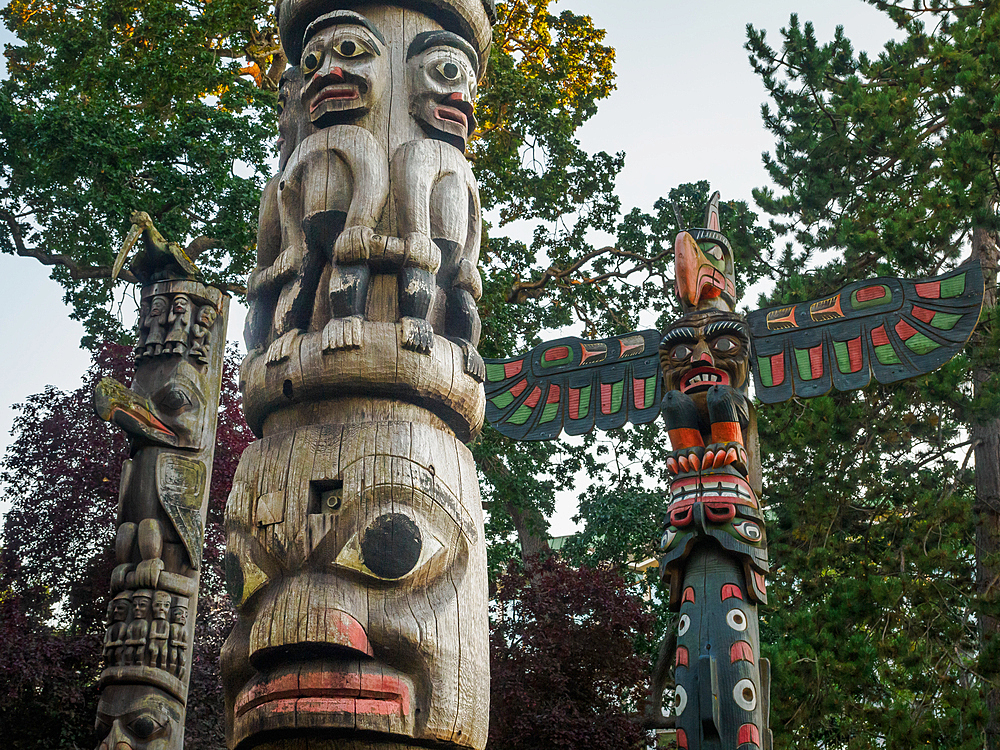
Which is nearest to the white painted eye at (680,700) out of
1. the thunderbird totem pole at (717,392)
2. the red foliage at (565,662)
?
the thunderbird totem pole at (717,392)

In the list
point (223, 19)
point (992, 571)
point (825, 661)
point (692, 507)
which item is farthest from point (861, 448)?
point (223, 19)

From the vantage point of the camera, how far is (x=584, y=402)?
696cm

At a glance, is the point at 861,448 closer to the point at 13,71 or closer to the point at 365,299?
the point at 365,299

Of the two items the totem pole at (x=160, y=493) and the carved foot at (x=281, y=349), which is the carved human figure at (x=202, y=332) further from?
the carved foot at (x=281, y=349)

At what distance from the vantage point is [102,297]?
43.3 feet

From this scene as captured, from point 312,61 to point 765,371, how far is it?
11.6ft

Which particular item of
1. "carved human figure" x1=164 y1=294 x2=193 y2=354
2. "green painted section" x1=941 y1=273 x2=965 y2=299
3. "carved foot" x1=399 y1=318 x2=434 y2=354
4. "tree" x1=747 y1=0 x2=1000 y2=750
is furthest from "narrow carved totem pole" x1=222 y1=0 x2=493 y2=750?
"tree" x1=747 y1=0 x2=1000 y2=750

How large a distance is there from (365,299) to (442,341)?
1.05 feet

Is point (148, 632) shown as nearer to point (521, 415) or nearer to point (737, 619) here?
point (521, 415)

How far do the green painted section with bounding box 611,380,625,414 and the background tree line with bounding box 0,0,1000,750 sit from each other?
2.59 m

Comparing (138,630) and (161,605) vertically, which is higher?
(161,605)

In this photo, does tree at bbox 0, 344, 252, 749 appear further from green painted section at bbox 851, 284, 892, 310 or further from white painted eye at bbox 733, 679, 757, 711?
green painted section at bbox 851, 284, 892, 310

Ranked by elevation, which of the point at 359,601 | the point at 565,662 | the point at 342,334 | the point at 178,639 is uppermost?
the point at 565,662

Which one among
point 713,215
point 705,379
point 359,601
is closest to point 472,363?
point 359,601
